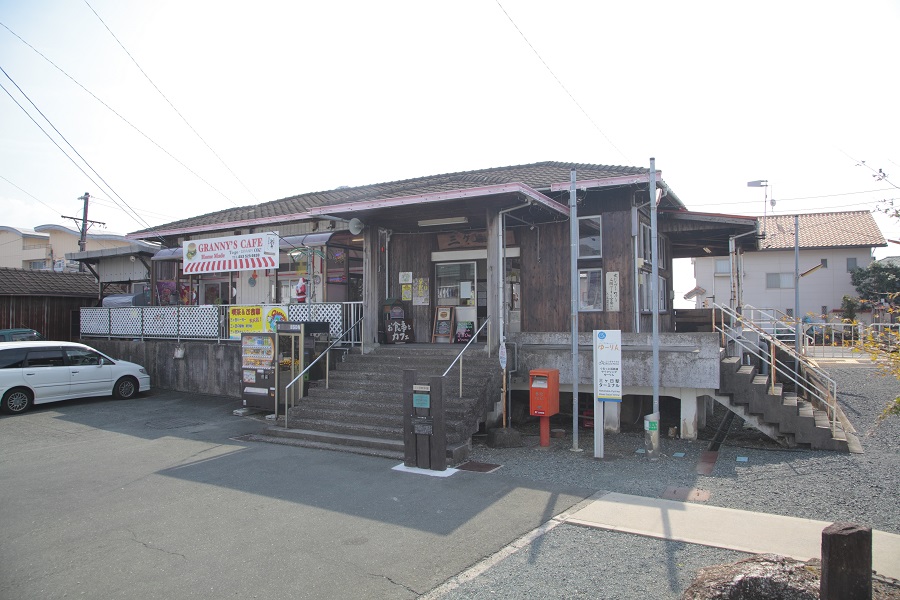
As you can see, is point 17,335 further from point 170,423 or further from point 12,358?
A: point 170,423

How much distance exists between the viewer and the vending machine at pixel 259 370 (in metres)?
12.5

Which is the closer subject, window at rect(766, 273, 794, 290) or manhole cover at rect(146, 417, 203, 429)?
manhole cover at rect(146, 417, 203, 429)

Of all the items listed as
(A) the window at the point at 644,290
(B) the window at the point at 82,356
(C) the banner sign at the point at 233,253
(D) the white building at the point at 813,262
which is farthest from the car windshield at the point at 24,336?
(D) the white building at the point at 813,262

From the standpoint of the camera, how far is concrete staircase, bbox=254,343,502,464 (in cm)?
965

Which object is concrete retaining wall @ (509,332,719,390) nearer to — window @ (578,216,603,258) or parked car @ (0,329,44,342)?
window @ (578,216,603,258)

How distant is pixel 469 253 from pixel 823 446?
26.7 ft

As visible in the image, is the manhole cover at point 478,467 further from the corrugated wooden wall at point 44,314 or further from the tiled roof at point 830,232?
the tiled roof at point 830,232

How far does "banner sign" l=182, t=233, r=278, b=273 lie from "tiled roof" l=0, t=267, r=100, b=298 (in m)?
8.84

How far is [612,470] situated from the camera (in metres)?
8.44

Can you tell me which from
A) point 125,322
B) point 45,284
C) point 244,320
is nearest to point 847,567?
point 244,320

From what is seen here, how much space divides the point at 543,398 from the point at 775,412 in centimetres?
394

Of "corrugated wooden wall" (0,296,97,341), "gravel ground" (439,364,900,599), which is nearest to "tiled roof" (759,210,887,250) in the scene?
"gravel ground" (439,364,900,599)

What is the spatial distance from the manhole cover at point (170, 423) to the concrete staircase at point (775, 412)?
10.6m

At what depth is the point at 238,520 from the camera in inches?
254
